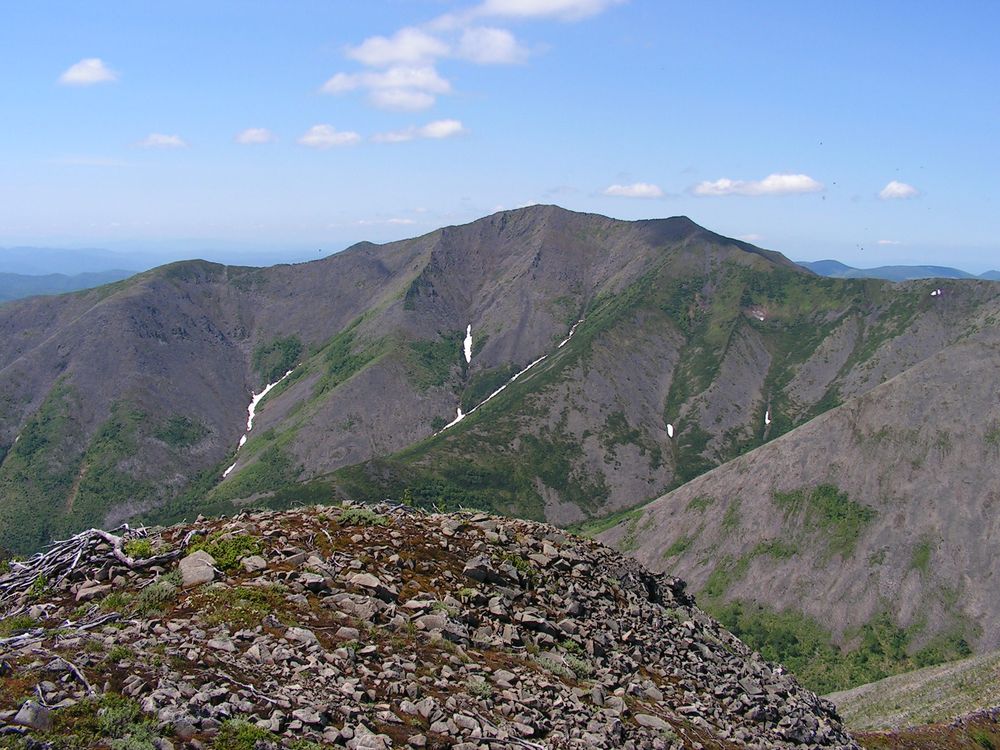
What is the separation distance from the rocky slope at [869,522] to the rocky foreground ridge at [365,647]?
81.8 metres

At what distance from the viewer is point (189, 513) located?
561ft

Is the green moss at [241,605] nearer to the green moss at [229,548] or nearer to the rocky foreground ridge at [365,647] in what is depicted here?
the rocky foreground ridge at [365,647]

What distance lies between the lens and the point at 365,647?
1555 centimetres

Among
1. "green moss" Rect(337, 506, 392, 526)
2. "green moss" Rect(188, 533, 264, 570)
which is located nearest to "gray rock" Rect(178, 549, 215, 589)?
"green moss" Rect(188, 533, 264, 570)

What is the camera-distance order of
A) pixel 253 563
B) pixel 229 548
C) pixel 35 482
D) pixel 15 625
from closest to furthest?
pixel 15 625 < pixel 253 563 < pixel 229 548 < pixel 35 482

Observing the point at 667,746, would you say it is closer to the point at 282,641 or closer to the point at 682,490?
the point at 282,641

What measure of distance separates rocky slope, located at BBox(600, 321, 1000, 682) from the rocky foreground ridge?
81.8 m

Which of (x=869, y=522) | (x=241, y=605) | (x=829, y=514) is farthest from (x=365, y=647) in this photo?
(x=829, y=514)

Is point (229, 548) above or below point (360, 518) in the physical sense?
above

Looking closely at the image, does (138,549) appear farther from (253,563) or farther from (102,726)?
(102,726)

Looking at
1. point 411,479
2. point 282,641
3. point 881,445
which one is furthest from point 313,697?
point 411,479

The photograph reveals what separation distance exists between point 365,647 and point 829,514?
109582 millimetres

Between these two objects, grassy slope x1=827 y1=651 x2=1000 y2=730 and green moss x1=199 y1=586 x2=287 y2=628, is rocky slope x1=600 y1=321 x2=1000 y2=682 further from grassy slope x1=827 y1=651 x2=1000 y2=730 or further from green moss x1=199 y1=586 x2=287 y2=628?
green moss x1=199 y1=586 x2=287 y2=628

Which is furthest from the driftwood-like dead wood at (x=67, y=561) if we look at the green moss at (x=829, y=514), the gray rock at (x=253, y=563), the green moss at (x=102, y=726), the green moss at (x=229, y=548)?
the green moss at (x=829, y=514)
